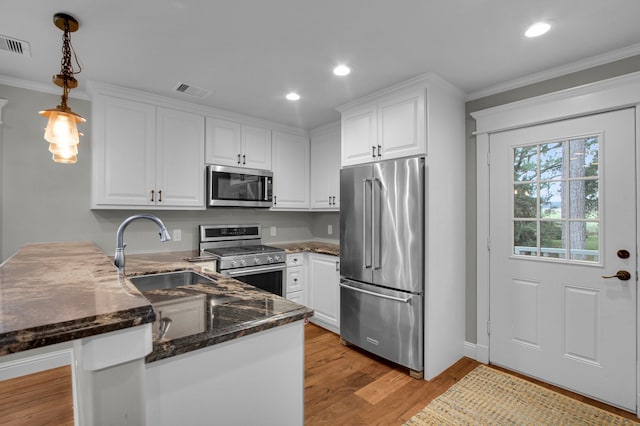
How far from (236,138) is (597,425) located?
149 inches

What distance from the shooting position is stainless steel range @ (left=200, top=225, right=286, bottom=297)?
308 centimetres

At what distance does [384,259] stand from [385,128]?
117 centimetres

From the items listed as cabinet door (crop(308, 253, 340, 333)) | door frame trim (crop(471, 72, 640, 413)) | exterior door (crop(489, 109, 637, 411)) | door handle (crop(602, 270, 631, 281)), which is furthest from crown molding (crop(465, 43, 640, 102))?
cabinet door (crop(308, 253, 340, 333))

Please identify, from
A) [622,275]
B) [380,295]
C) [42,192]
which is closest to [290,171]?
[380,295]

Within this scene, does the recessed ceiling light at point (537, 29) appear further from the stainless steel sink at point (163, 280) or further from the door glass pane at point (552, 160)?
the stainless steel sink at point (163, 280)

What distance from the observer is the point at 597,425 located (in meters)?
1.95

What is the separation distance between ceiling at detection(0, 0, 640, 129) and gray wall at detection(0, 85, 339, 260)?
0.89ft

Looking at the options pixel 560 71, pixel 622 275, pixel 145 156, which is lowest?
pixel 622 275

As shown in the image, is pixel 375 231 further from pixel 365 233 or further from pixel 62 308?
pixel 62 308

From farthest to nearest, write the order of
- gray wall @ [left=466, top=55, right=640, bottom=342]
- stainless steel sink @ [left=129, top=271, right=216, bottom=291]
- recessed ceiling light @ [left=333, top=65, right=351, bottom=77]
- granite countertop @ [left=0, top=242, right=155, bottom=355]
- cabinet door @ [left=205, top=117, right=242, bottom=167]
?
cabinet door @ [left=205, top=117, right=242, bottom=167], gray wall @ [left=466, top=55, right=640, bottom=342], recessed ceiling light @ [left=333, top=65, right=351, bottom=77], stainless steel sink @ [left=129, top=271, right=216, bottom=291], granite countertop @ [left=0, top=242, right=155, bottom=355]

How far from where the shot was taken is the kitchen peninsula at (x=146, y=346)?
2.27 ft

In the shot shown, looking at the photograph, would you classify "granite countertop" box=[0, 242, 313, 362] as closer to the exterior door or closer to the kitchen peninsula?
the kitchen peninsula

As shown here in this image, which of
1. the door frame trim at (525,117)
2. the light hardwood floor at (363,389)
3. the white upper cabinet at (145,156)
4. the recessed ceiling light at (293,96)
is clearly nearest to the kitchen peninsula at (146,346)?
the light hardwood floor at (363,389)

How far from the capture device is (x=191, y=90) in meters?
2.85
